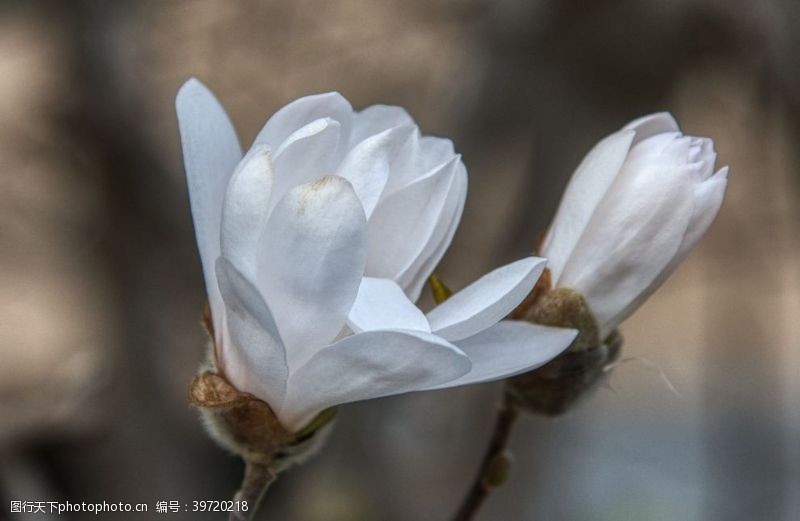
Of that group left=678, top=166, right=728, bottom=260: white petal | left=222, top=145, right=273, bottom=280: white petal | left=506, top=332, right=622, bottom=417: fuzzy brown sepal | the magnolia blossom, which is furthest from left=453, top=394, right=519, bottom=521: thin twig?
left=222, top=145, right=273, bottom=280: white petal

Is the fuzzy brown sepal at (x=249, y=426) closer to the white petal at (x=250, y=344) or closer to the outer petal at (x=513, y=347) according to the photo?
the white petal at (x=250, y=344)

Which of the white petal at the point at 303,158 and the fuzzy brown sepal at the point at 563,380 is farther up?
the white petal at the point at 303,158

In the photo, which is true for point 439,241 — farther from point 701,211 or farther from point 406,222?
point 701,211

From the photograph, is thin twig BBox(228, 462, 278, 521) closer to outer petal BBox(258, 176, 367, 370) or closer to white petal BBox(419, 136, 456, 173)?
outer petal BBox(258, 176, 367, 370)

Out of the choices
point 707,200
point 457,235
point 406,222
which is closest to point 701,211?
point 707,200

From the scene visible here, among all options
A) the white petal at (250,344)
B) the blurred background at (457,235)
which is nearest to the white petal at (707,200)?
the white petal at (250,344)

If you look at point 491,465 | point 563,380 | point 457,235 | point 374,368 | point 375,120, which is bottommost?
point 457,235

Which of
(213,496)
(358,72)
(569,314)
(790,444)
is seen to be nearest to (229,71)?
(358,72)
